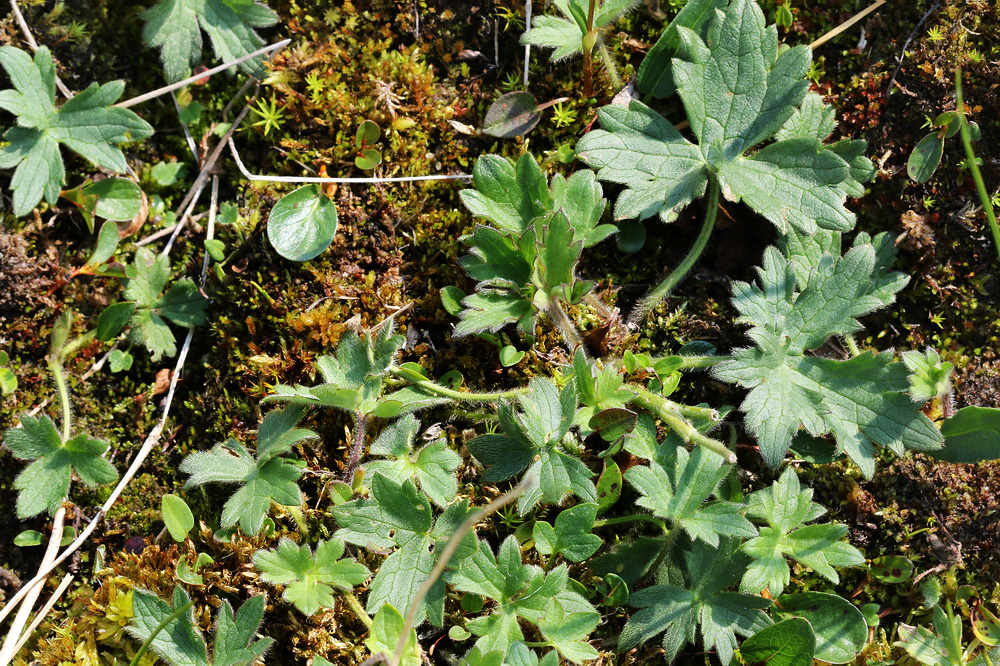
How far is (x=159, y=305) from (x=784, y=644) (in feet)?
10.3

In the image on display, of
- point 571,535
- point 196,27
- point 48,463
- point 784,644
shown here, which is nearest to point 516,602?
point 571,535

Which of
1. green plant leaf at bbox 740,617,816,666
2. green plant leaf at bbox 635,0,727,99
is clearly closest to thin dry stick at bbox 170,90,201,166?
green plant leaf at bbox 635,0,727,99

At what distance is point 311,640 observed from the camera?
10.00 ft

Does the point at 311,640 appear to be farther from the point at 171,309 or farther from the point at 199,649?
the point at 171,309

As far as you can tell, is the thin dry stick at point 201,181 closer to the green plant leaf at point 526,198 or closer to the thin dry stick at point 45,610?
the green plant leaf at point 526,198

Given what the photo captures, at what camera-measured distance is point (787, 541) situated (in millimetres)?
3020

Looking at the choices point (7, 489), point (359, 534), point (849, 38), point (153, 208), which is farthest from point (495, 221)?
point (7, 489)

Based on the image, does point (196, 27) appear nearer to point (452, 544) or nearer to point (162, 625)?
point (162, 625)

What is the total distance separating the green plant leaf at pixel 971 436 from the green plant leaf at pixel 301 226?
9.34 feet

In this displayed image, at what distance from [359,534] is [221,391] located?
105cm

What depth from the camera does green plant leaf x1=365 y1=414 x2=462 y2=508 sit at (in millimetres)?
2988

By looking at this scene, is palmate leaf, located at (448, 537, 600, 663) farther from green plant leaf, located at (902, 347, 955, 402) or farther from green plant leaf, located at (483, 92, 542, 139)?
green plant leaf, located at (483, 92, 542, 139)

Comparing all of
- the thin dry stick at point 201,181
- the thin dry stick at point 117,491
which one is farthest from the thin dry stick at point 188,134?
the thin dry stick at point 117,491

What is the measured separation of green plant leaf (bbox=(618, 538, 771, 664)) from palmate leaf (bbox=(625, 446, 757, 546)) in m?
0.14
